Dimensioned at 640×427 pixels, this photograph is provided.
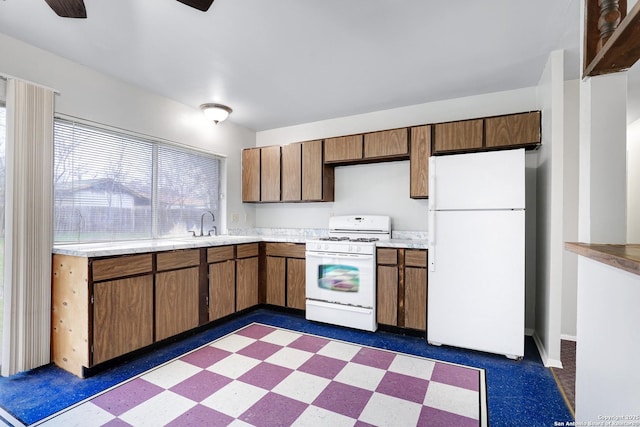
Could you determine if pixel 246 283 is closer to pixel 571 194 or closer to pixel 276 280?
pixel 276 280

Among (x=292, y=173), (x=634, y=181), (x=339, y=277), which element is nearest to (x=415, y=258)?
(x=339, y=277)

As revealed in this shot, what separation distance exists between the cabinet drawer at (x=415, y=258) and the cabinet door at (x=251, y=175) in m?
2.30

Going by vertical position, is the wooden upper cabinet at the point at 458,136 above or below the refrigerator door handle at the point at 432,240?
above

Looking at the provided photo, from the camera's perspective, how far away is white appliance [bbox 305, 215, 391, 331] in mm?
3229

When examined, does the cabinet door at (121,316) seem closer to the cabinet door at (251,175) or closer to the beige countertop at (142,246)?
the beige countertop at (142,246)

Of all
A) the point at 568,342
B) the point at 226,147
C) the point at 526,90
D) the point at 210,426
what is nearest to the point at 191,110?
the point at 226,147

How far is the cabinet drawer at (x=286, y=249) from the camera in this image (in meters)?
3.77

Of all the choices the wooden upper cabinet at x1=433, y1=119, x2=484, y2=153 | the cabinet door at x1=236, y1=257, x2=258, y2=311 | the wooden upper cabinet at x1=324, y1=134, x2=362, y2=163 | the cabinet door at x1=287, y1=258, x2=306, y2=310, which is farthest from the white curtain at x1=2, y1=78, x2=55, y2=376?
the wooden upper cabinet at x1=433, y1=119, x2=484, y2=153

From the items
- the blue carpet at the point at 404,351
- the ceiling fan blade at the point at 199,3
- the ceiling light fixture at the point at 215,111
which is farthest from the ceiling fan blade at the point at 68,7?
the blue carpet at the point at 404,351

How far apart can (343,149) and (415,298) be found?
75.3 inches

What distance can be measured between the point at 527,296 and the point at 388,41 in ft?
9.36

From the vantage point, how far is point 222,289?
345cm

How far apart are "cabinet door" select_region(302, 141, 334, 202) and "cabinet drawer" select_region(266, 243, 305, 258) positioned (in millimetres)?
672

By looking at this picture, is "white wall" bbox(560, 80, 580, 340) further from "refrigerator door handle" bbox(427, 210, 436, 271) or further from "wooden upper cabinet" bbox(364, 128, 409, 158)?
"wooden upper cabinet" bbox(364, 128, 409, 158)
